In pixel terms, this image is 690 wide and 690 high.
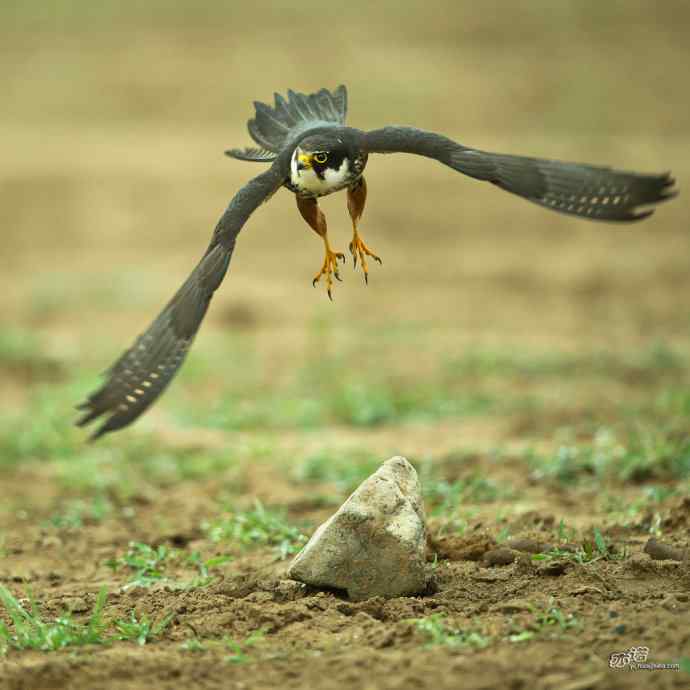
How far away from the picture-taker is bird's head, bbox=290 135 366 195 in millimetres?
4230

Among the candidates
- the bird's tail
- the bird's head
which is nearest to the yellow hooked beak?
the bird's head

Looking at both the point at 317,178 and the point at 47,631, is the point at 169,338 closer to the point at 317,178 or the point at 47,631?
the point at 317,178

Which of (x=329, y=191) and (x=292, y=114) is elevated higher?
(x=292, y=114)

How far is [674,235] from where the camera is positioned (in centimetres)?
1359

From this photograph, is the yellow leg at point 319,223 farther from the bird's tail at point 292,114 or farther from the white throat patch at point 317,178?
the bird's tail at point 292,114

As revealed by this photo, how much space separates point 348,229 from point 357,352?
458 centimetres

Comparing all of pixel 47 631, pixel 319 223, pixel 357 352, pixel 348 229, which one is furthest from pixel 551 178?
pixel 348 229

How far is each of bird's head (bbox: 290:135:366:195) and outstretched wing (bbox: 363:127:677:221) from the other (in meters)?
0.14

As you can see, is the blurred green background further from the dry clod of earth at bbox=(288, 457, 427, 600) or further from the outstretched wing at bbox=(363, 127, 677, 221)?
the outstretched wing at bbox=(363, 127, 677, 221)

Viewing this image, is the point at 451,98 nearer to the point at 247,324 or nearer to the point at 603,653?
the point at 247,324

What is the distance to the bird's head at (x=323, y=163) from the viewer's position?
13.9ft

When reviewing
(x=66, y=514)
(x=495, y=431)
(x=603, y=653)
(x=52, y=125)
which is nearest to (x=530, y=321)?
(x=495, y=431)

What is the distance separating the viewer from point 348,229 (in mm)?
14273

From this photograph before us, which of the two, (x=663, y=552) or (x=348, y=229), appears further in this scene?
(x=348, y=229)
